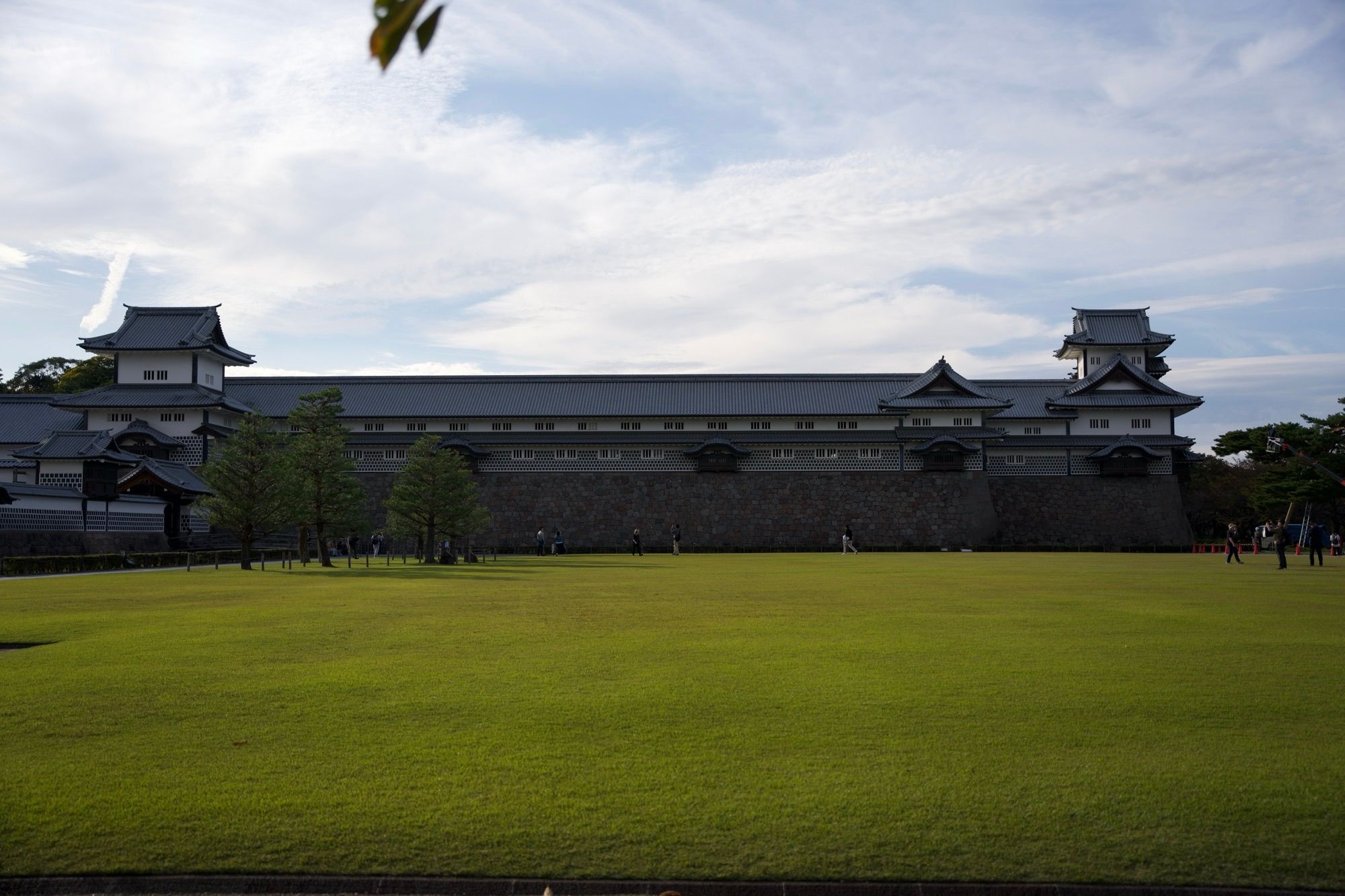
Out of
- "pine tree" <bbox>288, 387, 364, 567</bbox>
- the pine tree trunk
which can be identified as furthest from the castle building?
the pine tree trunk

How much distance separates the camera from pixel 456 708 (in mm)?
8062

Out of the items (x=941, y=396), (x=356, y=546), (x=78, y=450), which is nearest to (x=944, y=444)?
(x=941, y=396)

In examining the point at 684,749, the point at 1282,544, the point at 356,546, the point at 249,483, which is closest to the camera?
the point at 684,749

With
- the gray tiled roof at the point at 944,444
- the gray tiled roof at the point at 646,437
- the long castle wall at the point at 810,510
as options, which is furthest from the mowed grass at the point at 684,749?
the gray tiled roof at the point at 646,437

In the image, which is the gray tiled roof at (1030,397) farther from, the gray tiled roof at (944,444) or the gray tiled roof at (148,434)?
the gray tiled roof at (148,434)

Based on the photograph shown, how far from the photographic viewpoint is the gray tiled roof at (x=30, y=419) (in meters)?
49.8

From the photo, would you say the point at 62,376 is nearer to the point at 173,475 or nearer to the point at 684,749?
the point at 173,475

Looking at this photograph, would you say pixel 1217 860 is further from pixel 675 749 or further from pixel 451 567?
pixel 451 567

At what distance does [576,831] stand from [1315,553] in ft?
127

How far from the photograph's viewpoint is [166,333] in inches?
1996

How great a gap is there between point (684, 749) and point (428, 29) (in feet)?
18.1

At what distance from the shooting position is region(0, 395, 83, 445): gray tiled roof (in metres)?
49.8

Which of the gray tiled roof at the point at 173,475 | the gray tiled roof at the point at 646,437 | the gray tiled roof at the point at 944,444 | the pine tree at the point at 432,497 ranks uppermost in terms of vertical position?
the gray tiled roof at the point at 646,437

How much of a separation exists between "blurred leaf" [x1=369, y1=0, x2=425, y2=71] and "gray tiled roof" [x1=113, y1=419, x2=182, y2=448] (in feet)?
170
